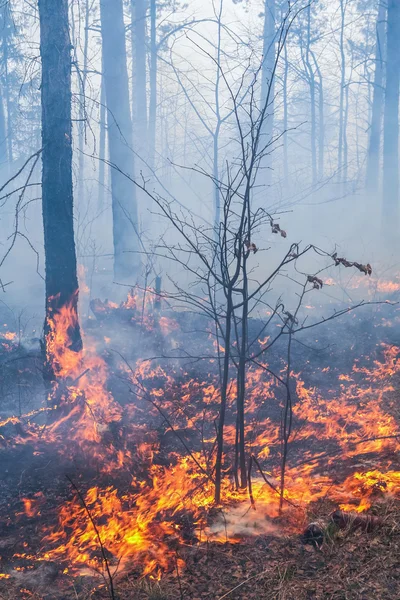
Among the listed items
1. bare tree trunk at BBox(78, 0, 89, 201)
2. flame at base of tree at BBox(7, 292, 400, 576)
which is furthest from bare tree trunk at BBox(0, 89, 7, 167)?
flame at base of tree at BBox(7, 292, 400, 576)

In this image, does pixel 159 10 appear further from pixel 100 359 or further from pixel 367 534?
pixel 367 534

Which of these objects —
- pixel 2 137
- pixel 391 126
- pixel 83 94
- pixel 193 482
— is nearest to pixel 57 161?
pixel 83 94

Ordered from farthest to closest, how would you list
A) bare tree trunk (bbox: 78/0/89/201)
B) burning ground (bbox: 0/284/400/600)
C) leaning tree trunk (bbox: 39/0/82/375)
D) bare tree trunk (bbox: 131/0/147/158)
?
bare tree trunk (bbox: 131/0/147/158) < bare tree trunk (bbox: 78/0/89/201) < leaning tree trunk (bbox: 39/0/82/375) < burning ground (bbox: 0/284/400/600)

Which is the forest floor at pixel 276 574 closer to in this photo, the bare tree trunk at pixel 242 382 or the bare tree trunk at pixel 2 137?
the bare tree trunk at pixel 242 382

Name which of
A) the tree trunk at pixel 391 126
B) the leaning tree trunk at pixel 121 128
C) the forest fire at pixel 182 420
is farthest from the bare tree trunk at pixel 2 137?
the tree trunk at pixel 391 126

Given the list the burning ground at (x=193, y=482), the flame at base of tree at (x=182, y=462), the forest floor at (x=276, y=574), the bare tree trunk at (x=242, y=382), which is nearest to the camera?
the forest floor at (x=276, y=574)

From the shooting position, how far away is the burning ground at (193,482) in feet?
11.0

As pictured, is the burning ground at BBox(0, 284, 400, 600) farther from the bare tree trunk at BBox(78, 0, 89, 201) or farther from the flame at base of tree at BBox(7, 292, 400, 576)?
the bare tree trunk at BBox(78, 0, 89, 201)

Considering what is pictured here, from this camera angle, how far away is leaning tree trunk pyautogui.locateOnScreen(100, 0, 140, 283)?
12.7 metres

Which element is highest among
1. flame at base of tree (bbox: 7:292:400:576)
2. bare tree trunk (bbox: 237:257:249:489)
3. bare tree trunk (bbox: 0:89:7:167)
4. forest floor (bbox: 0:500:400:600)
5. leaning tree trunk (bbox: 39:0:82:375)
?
bare tree trunk (bbox: 0:89:7:167)

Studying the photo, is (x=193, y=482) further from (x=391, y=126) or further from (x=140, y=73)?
(x=140, y=73)

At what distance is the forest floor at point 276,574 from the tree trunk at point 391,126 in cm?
1353

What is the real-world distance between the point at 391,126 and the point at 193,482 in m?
15.0

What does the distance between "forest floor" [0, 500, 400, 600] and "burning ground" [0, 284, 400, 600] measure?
1cm
